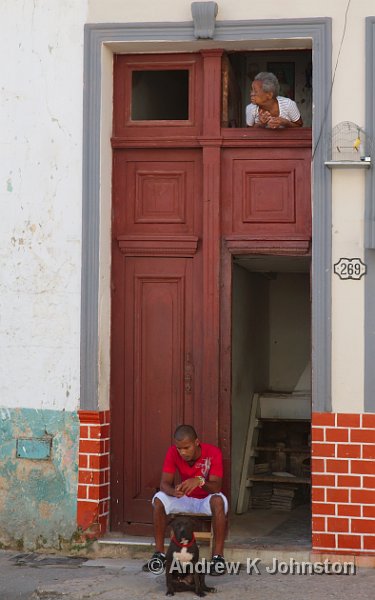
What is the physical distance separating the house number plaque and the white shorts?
182cm

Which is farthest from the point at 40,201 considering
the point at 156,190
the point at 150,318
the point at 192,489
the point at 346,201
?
the point at 192,489

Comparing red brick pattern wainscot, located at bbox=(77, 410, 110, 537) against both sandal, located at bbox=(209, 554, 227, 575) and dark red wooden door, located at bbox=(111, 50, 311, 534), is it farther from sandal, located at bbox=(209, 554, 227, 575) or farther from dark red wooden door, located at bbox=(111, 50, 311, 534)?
sandal, located at bbox=(209, 554, 227, 575)

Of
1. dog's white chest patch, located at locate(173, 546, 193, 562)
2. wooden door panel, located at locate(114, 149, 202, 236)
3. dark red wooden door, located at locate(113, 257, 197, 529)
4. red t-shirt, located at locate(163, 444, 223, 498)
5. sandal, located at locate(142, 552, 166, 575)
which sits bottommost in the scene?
sandal, located at locate(142, 552, 166, 575)

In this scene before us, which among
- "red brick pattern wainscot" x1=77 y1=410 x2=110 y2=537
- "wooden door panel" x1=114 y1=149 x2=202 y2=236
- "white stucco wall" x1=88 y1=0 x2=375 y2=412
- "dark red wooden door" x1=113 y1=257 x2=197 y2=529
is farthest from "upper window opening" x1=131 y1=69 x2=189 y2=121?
"red brick pattern wainscot" x1=77 y1=410 x2=110 y2=537

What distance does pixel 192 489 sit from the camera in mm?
6754

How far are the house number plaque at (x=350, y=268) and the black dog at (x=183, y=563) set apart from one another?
211 centimetres

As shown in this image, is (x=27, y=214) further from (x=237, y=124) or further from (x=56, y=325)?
(x=237, y=124)

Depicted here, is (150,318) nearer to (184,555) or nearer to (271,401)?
(184,555)

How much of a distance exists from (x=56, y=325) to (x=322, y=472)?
231 cm

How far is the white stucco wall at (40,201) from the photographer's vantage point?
7539mm

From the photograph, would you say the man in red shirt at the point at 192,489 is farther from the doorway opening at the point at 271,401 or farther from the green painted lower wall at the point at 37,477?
the green painted lower wall at the point at 37,477

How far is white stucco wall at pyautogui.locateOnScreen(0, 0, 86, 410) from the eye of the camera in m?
7.54

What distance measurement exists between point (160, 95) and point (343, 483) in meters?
3.60

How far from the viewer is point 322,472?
7.02 meters
